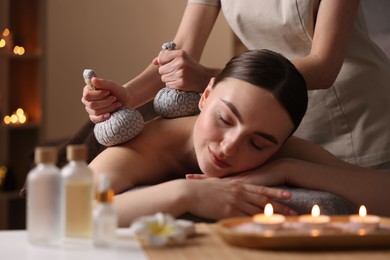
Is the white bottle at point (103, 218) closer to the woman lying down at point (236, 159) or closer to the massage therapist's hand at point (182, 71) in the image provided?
the woman lying down at point (236, 159)

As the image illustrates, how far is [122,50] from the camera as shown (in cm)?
560

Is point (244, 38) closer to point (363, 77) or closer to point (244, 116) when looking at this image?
point (363, 77)

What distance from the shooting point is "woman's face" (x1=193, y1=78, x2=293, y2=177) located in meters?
1.84

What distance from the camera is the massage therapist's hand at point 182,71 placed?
210cm

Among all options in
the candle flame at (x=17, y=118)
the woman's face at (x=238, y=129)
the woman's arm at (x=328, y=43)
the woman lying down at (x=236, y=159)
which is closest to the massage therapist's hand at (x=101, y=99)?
the woman lying down at (x=236, y=159)

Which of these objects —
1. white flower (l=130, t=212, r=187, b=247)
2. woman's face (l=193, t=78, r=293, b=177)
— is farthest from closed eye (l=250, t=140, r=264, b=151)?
white flower (l=130, t=212, r=187, b=247)

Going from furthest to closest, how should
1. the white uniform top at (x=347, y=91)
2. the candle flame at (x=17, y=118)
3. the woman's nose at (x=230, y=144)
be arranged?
the candle flame at (x=17, y=118) < the white uniform top at (x=347, y=91) < the woman's nose at (x=230, y=144)

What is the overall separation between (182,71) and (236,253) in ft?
2.80

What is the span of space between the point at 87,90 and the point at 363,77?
0.87 m

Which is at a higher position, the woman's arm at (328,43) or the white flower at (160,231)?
the woman's arm at (328,43)

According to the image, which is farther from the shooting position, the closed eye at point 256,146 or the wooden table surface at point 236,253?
the closed eye at point 256,146

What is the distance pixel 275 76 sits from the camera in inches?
76.1

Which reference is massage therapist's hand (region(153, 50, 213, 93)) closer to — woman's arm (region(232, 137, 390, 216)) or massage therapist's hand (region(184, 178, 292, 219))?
woman's arm (region(232, 137, 390, 216))

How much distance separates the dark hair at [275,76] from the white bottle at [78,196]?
2.01ft
